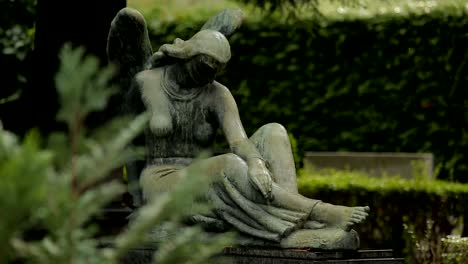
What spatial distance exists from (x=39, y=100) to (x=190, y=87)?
8.64 ft

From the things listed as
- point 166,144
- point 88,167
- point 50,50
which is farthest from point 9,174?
point 50,50

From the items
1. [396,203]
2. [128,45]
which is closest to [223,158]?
[128,45]

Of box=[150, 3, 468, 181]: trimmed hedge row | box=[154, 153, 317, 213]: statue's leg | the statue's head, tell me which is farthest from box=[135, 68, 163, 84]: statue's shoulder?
box=[150, 3, 468, 181]: trimmed hedge row

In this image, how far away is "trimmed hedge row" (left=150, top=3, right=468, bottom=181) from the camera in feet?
43.5

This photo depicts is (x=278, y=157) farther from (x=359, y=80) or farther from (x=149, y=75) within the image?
(x=359, y=80)

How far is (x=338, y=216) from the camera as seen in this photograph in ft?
20.4

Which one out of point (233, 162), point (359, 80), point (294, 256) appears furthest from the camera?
point (359, 80)

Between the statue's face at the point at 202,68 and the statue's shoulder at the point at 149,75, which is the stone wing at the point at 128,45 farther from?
the statue's face at the point at 202,68

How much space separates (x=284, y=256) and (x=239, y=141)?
30.7 inches

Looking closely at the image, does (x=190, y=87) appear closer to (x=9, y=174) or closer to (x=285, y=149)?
(x=285, y=149)

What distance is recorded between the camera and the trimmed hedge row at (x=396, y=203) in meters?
10.1

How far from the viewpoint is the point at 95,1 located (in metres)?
8.97

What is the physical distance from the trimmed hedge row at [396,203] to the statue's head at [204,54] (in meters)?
3.95

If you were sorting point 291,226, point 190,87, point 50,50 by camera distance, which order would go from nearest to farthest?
point 291,226, point 190,87, point 50,50
